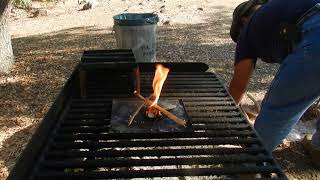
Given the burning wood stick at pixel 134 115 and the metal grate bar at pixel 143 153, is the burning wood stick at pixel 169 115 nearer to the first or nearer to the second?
the burning wood stick at pixel 134 115

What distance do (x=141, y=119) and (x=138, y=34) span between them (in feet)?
11.4

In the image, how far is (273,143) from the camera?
3119 millimetres

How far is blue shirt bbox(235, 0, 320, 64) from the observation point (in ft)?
9.14

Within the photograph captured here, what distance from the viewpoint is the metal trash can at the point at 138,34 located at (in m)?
5.80

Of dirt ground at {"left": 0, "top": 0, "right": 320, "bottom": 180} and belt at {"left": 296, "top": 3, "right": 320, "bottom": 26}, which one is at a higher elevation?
belt at {"left": 296, "top": 3, "right": 320, "bottom": 26}

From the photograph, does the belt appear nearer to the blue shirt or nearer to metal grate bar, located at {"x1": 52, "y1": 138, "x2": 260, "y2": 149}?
the blue shirt

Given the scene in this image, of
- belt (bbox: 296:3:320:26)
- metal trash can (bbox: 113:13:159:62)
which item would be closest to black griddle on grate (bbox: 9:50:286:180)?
belt (bbox: 296:3:320:26)

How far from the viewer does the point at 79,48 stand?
27.5ft

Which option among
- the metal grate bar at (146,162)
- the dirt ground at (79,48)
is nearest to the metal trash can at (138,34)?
the dirt ground at (79,48)

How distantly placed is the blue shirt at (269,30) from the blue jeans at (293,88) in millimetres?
143

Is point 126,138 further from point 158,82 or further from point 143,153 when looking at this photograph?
point 158,82

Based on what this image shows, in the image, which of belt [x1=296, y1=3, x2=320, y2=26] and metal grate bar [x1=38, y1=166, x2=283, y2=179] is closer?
metal grate bar [x1=38, y1=166, x2=283, y2=179]

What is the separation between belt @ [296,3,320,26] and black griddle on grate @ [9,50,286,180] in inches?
29.5

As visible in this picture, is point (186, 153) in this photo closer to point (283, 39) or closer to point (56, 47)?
point (283, 39)
